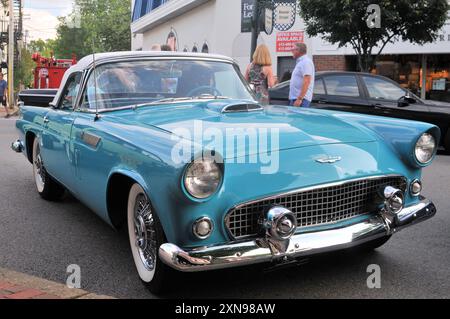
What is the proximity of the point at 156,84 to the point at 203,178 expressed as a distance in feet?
5.71

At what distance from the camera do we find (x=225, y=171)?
279cm

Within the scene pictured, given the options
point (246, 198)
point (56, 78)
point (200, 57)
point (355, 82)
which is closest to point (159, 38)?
point (56, 78)

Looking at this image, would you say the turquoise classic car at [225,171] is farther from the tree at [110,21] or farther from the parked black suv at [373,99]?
the tree at [110,21]

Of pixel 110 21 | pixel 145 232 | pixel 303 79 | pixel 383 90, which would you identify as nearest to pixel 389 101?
pixel 383 90

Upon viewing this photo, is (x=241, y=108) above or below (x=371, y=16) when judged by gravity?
below

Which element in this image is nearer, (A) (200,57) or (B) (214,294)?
(B) (214,294)

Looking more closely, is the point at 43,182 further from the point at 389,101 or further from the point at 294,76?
the point at 389,101

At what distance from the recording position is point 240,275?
134 inches

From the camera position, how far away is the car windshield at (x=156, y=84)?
416 cm

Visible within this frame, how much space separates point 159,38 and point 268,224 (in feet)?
106

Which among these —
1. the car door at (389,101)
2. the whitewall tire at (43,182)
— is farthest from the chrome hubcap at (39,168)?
the car door at (389,101)

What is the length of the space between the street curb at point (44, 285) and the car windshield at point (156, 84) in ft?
4.59

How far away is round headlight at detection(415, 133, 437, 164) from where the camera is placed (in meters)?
3.47

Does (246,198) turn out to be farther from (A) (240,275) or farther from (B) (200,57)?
(B) (200,57)
